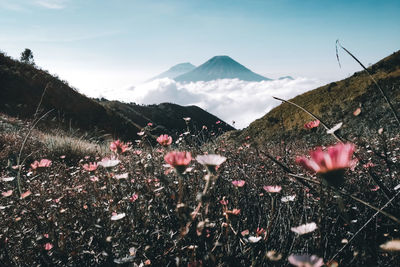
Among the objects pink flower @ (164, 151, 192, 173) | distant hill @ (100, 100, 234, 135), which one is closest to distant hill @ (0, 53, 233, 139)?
distant hill @ (100, 100, 234, 135)

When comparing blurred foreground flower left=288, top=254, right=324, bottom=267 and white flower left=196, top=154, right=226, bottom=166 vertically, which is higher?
white flower left=196, top=154, right=226, bottom=166

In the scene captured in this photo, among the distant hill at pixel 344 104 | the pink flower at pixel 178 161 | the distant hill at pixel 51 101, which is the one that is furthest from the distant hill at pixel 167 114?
the pink flower at pixel 178 161

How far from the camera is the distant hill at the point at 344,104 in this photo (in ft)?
30.8

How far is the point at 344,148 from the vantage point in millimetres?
859

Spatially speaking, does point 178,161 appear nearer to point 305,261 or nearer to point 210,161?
point 210,161

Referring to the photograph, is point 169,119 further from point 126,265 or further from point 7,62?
point 126,265

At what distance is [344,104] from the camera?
10703mm

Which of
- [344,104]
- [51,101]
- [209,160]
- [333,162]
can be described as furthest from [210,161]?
[51,101]

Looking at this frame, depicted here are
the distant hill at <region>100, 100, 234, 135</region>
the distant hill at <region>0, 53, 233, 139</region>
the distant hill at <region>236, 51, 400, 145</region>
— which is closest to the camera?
the distant hill at <region>236, 51, 400, 145</region>

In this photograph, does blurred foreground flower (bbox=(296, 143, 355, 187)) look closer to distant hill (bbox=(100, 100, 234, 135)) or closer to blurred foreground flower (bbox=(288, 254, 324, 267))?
blurred foreground flower (bbox=(288, 254, 324, 267))

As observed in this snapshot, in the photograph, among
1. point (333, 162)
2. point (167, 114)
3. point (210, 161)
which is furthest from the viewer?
point (167, 114)

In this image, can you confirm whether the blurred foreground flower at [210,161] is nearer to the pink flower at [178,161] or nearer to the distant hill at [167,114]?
the pink flower at [178,161]

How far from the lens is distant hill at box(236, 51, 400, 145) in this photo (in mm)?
9391

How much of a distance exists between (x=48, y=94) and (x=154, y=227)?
1968 centimetres
